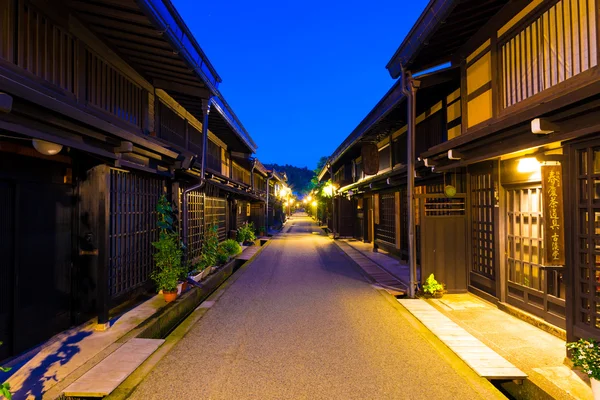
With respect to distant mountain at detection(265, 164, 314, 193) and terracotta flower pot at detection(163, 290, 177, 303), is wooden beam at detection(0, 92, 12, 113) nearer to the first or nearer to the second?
terracotta flower pot at detection(163, 290, 177, 303)

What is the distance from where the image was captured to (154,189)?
990 centimetres

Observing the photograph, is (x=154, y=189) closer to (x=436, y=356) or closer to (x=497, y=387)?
(x=436, y=356)

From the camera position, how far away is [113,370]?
501 centimetres

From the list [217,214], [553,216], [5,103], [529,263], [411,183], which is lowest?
[529,263]

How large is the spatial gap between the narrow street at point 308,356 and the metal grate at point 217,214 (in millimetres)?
7107

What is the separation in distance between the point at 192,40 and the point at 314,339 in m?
7.71

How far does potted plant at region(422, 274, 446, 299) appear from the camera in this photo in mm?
9266

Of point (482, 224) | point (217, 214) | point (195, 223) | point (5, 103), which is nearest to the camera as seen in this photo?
point (5, 103)

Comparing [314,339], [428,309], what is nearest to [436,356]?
[314,339]

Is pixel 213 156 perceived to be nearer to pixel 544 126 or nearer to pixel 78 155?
pixel 78 155

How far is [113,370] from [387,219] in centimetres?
1579

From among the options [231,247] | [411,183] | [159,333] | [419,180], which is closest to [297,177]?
[231,247]

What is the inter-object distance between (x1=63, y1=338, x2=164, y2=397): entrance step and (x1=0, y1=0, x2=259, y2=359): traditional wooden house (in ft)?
4.29

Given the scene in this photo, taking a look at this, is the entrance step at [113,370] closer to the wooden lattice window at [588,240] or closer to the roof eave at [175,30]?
the roof eave at [175,30]
